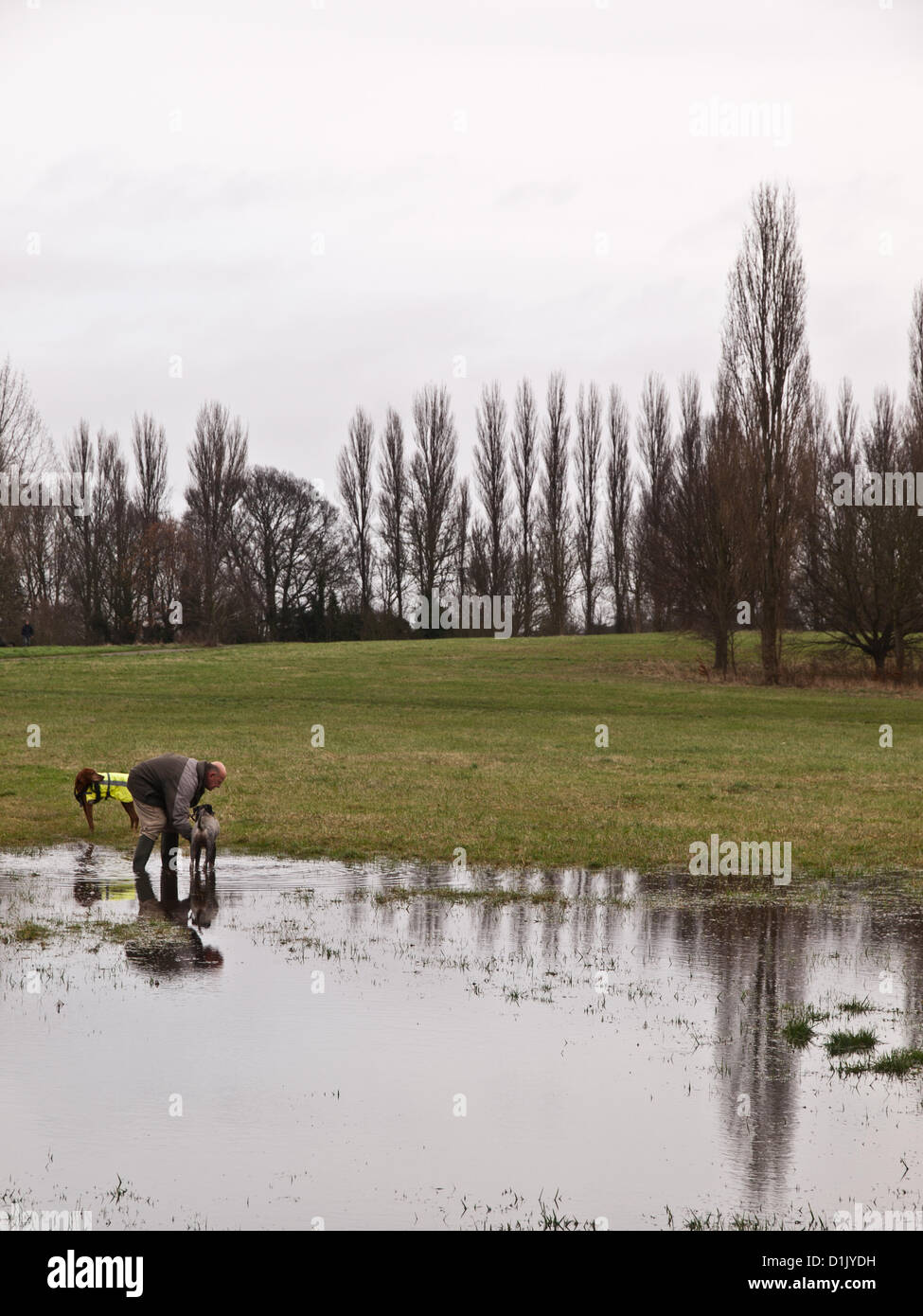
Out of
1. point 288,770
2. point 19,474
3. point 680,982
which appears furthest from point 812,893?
point 19,474

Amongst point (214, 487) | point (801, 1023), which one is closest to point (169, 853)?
point (801, 1023)

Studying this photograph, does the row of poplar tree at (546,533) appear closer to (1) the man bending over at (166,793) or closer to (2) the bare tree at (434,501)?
(2) the bare tree at (434,501)

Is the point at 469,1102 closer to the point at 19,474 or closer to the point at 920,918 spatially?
the point at 920,918

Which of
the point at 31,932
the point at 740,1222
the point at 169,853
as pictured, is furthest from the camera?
the point at 169,853

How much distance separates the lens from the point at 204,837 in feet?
44.0

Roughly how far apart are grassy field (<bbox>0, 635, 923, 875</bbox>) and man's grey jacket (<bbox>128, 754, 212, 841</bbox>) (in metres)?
2.38

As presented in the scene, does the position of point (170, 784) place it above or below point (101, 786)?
→ above

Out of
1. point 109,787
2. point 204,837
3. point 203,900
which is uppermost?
point 109,787

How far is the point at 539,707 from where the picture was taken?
37875 millimetres

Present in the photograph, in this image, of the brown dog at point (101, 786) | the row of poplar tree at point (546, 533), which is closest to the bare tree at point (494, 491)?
the row of poplar tree at point (546, 533)

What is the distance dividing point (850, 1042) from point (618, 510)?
74472mm

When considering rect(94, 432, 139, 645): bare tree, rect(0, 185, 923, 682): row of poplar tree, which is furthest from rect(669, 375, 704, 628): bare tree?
rect(94, 432, 139, 645): bare tree

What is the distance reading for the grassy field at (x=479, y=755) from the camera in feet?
54.0

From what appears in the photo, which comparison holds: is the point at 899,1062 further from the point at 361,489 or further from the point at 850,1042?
the point at 361,489
